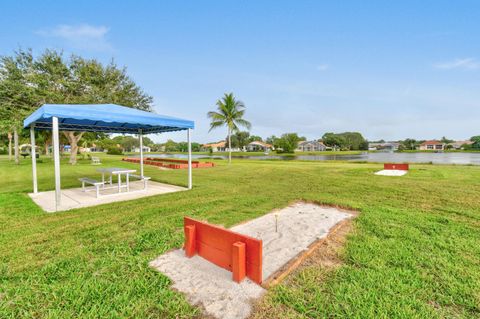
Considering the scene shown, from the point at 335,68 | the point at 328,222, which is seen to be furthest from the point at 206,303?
the point at 335,68

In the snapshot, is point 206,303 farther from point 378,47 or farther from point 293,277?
point 378,47

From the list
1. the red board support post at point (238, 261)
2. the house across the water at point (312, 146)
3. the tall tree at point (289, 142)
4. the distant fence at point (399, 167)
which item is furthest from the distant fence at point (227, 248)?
the house across the water at point (312, 146)

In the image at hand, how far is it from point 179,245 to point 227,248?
109 cm

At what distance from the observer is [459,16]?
1152 cm

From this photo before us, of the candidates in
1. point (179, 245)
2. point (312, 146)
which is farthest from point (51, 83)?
point (312, 146)

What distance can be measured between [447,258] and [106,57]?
2544 cm

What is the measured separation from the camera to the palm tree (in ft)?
76.8

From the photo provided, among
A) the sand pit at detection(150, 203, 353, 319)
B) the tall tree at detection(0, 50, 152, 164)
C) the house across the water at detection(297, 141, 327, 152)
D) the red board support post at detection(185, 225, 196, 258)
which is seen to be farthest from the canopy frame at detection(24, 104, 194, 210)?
the house across the water at detection(297, 141, 327, 152)

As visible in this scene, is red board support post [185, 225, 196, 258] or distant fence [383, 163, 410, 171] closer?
red board support post [185, 225, 196, 258]

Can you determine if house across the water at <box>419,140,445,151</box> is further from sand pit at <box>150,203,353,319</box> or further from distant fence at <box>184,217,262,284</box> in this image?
distant fence at <box>184,217,262,284</box>

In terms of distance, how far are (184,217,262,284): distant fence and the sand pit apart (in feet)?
0.28

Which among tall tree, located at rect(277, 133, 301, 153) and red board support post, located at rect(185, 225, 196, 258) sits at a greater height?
tall tree, located at rect(277, 133, 301, 153)

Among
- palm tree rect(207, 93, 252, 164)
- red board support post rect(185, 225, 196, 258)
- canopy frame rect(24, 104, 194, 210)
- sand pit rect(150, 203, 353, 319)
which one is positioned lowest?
sand pit rect(150, 203, 353, 319)

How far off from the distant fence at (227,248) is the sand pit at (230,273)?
85mm
